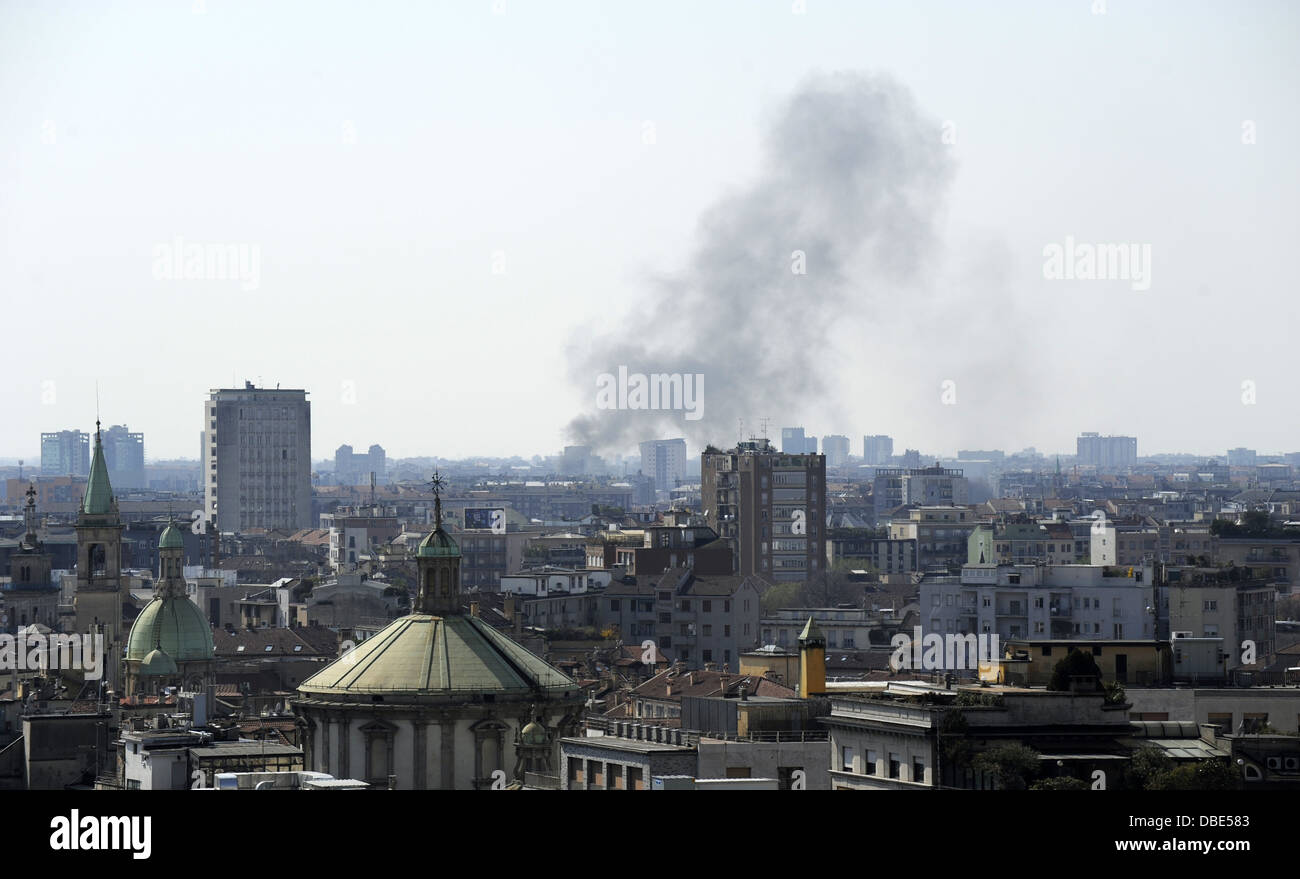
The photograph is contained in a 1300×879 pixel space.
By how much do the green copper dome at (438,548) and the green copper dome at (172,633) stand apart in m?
23.5

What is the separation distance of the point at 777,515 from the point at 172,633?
255ft

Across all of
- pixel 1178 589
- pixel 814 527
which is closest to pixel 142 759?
pixel 1178 589

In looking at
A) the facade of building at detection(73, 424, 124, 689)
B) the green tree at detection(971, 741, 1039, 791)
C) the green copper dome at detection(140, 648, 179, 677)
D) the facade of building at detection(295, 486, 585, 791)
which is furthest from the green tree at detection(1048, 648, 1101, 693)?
the facade of building at detection(73, 424, 124, 689)

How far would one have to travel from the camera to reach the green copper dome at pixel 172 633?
298 feet

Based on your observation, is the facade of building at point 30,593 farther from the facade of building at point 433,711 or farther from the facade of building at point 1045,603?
the facade of building at point 433,711

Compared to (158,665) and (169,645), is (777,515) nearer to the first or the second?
(169,645)

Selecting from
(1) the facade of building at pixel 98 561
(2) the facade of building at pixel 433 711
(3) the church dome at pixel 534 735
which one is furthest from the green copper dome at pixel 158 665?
(3) the church dome at pixel 534 735

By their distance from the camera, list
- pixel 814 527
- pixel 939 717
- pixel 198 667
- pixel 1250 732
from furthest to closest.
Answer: pixel 814 527 < pixel 198 667 < pixel 1250 732 < pixel 939 717

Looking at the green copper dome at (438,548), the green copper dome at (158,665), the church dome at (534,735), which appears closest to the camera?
the church dome at (534,735)

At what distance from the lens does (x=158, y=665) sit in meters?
88.5
